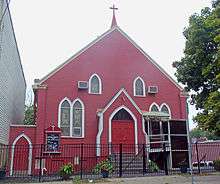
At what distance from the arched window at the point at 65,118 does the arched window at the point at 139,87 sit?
573cm

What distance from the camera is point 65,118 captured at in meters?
24.1

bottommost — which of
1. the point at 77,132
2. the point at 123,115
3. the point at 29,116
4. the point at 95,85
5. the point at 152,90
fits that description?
the point at 77,132

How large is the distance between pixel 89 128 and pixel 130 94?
4361 millimetres

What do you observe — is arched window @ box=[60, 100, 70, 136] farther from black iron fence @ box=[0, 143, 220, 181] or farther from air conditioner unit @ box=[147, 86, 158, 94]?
air conditioner unit @ box=[147, 86, 158, 94]

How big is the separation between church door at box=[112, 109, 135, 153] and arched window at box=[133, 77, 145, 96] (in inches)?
Result: 108

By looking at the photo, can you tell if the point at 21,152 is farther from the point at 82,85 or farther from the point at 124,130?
the point at 124,130

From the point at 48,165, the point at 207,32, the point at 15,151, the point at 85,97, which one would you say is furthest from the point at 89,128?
the point at 207,32

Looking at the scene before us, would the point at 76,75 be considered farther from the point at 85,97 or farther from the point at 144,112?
the point at 144,112

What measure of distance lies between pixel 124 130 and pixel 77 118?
12.0 feet

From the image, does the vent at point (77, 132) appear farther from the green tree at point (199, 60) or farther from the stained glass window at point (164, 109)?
the green tree at point (199, 60)

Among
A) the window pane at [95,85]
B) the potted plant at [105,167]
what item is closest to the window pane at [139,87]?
the window pane at [95,85]

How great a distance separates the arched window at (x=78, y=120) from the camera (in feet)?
79.3

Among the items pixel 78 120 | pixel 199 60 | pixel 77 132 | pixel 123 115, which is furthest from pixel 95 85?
pixel 199 60

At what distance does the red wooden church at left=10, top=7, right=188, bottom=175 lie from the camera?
76.2 ft
